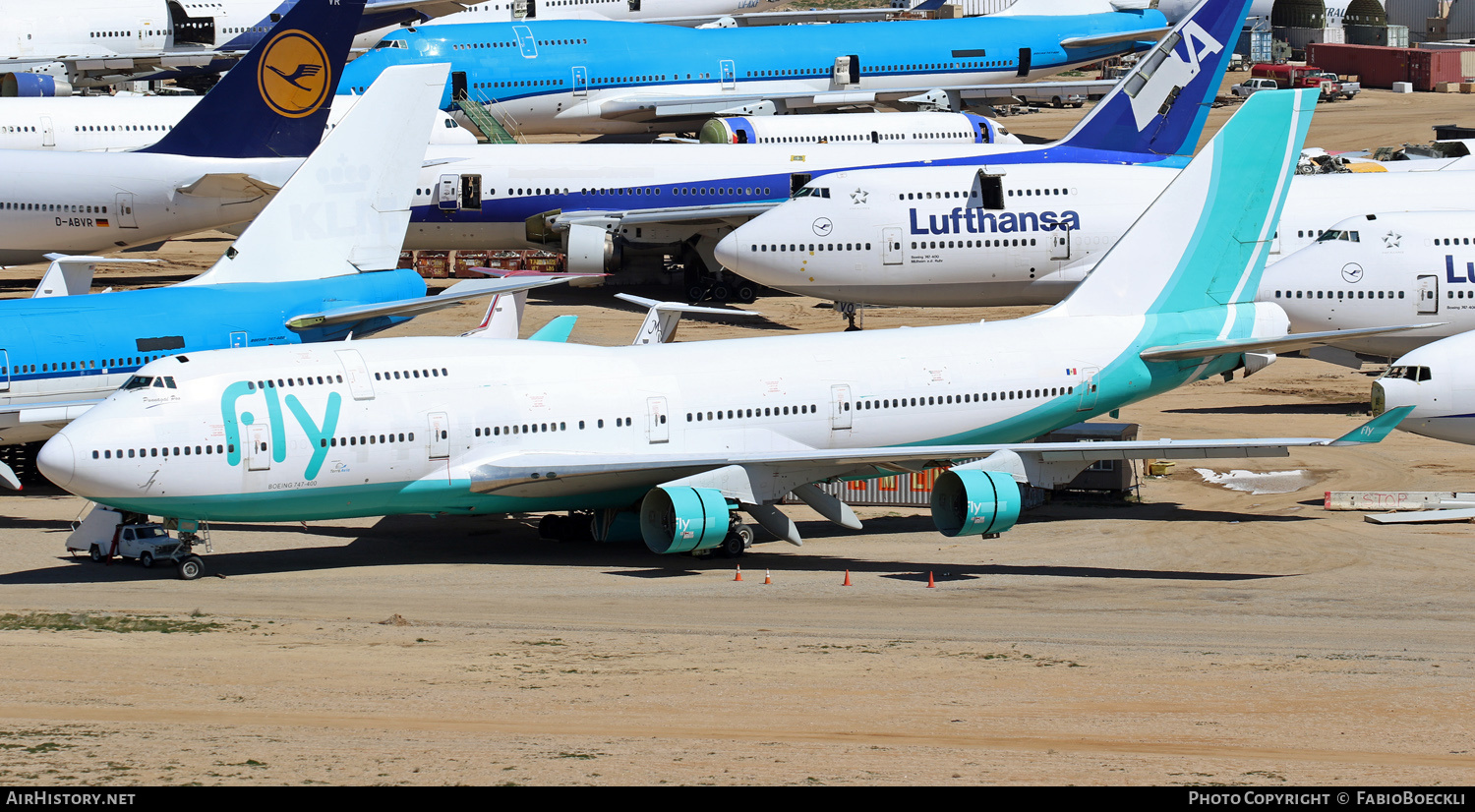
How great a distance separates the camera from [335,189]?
39.8 metres

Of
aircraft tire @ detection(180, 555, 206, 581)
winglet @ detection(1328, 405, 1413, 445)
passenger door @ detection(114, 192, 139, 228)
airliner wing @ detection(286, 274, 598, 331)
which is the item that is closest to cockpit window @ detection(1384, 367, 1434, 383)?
winglet @ detection(1328, 405, 1413, 445)

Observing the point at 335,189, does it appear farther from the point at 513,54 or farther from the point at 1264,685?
the point at 513,54

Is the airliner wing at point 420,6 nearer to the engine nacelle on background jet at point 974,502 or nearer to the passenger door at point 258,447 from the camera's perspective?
the passenger door at point 258,447

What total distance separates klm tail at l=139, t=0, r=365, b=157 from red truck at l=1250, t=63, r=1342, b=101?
73622 mm

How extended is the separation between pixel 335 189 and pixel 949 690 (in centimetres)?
2188

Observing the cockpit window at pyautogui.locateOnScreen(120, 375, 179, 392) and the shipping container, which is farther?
the shipping container

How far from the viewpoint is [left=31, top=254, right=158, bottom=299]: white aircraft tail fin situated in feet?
144

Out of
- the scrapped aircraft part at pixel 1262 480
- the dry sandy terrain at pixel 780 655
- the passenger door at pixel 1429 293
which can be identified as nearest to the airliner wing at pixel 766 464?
the dry sandy terrain at pixel 780 655

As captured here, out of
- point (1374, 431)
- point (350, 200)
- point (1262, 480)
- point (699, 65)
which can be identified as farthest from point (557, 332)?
point (699, 65)

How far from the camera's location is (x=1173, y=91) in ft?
197

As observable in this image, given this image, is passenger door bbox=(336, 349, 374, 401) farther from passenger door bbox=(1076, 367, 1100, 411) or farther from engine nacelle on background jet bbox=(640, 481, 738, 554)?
passenger door bbox=(1076, 367, 1100, 411)

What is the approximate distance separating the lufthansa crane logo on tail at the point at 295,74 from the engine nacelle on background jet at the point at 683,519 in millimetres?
21828

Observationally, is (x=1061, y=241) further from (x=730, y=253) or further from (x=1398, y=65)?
(x=1398, y=65)

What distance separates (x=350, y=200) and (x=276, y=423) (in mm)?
11212
